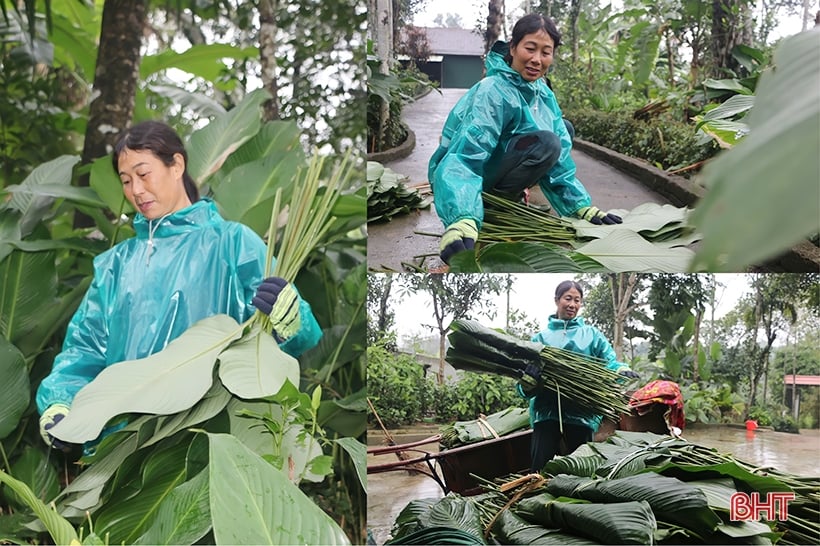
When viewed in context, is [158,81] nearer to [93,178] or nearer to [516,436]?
[93,178]

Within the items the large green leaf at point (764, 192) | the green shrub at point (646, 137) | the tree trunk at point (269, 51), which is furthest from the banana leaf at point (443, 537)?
the large green leaf at point (764, 192)

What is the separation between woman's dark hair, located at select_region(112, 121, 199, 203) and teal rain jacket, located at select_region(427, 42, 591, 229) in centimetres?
54

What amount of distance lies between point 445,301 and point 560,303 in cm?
22

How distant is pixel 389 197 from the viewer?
4.86 ft

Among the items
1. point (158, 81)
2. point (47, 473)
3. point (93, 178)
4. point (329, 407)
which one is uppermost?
point (158, 81)

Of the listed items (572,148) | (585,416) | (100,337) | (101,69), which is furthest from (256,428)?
(101,69)

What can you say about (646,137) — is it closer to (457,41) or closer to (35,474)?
(457,41)

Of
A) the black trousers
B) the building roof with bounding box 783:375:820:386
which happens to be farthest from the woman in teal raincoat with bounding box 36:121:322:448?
the building roof with bounding box 783:375:820:386

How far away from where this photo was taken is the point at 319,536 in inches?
43.0

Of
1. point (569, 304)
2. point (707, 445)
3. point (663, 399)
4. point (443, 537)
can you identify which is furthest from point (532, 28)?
point (443, 537)

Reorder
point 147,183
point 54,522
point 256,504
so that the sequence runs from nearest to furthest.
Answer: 1. point 256,504
2. point 54,522
3. point 147,183

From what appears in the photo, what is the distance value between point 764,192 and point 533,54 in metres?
1.36

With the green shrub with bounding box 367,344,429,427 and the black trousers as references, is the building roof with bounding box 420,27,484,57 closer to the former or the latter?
the green shrub with bounding box 367,344,429,427

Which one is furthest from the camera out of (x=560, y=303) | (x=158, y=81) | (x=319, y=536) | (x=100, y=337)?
(x=158, y=81)
